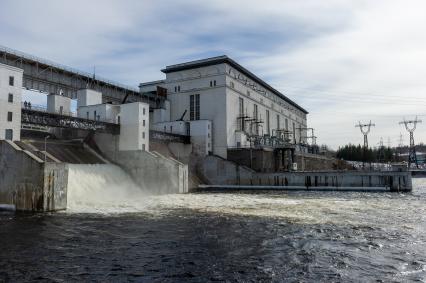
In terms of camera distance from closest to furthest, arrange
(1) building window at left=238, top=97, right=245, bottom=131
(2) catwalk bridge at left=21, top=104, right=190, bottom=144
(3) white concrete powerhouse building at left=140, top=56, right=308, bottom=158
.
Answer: (2) catwalk bridge at left=21, top=104, right=190, bottom=144
(3) white concrete powerhouse building at left=140, top=56, right=308, bottom=158
(1) building window at left=238, top=97, right=245, bottom=131

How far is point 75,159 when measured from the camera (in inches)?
1677

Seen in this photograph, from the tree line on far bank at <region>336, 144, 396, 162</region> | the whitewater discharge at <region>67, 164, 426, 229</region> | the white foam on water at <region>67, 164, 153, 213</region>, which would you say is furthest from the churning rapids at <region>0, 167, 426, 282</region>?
the tree line on far bank at <region>336, 144, 396, 162</region>

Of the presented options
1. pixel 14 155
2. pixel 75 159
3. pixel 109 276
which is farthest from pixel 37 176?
pixel 109 276

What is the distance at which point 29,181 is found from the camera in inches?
1110

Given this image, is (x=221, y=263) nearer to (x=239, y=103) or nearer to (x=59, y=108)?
(x=59, y=108)

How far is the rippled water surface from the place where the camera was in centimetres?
1255

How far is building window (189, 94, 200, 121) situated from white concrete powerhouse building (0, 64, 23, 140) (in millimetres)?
39287

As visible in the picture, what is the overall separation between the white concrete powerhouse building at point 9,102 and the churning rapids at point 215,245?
8808 millimetres

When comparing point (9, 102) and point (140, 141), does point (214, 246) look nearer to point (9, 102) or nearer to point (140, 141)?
point (9, 102)

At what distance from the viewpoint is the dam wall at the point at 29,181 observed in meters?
27.8

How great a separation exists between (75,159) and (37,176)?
14.9 m

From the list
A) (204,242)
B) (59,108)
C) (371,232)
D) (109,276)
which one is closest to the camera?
(109,276)

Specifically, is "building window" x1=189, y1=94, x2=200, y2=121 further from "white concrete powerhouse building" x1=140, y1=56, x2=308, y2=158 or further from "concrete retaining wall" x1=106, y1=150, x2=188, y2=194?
"concrete retaining wall" x1=106, y1=150, x2=188, y2=194

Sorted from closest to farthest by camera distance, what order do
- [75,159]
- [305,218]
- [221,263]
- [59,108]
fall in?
[221,263] < [305,218] < [75,159] < [59,108]
